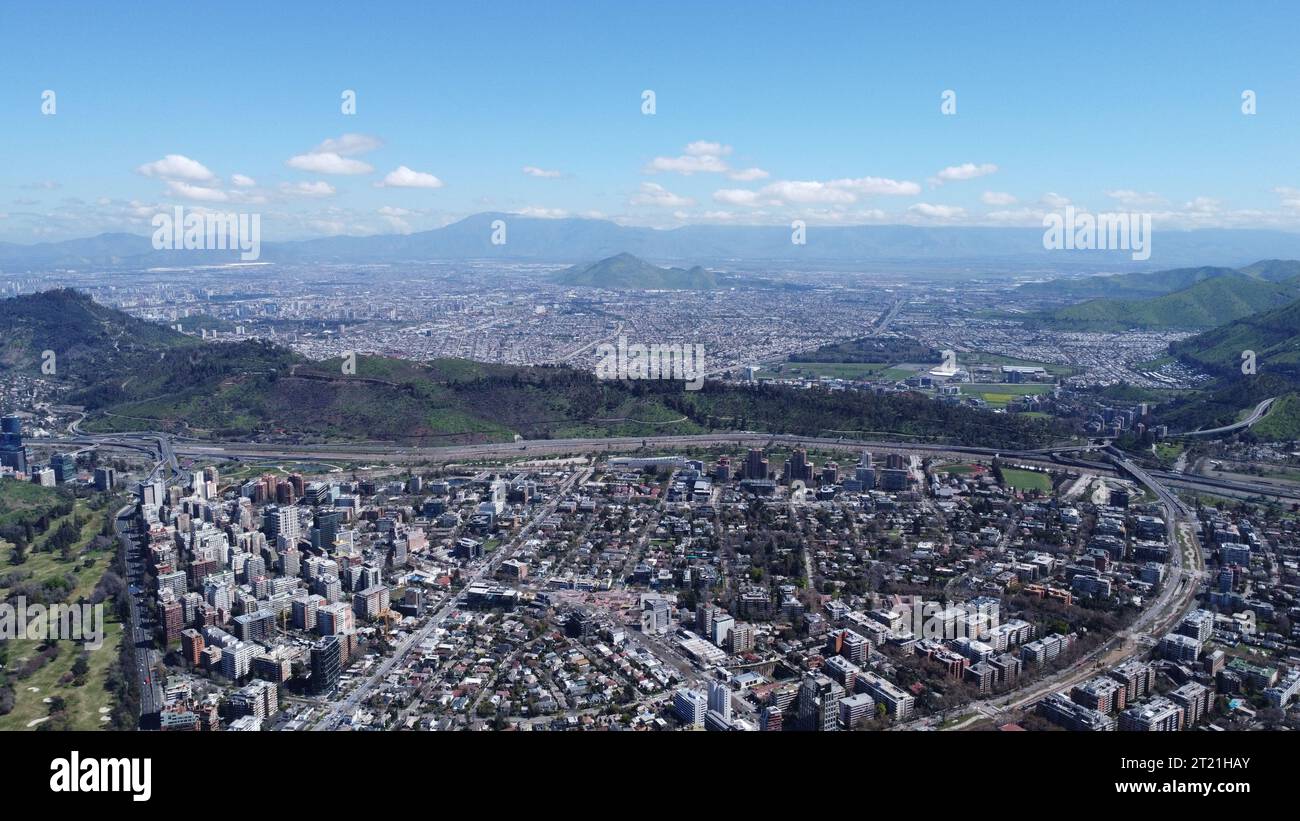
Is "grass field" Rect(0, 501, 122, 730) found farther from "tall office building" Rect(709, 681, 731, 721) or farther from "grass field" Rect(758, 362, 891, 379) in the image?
"grass field" Rect(758, 362, 891, 379)

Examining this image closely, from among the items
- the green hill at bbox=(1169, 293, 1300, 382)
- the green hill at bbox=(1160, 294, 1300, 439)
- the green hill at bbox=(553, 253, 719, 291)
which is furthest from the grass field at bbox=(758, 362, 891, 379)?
the green hill at bbox=(553, 253, 719, 291)

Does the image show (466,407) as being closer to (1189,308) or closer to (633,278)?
(1189,308)

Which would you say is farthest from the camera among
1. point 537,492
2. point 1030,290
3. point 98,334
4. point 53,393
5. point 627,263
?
point 627,263

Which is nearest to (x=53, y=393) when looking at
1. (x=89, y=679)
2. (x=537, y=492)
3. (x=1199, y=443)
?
(x=537, y=492)

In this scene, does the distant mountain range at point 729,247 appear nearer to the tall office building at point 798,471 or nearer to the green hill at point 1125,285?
the green hill at point 1125,285

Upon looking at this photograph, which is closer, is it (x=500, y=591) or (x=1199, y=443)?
(x=500, y=591)

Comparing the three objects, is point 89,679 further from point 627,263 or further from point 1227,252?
point 1227,252

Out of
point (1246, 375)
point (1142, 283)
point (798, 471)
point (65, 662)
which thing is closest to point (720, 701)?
point (65, 662)

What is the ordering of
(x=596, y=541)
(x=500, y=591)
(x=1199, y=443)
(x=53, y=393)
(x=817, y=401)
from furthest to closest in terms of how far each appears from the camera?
(x=53, y=393), (x=817, y=401), (x=1199, y=443), (x=596, y=541), (x=500, y=591)
